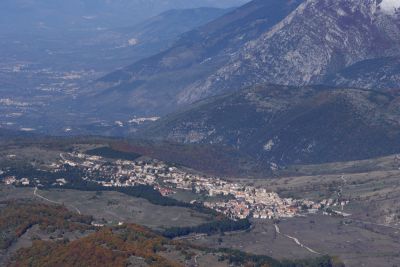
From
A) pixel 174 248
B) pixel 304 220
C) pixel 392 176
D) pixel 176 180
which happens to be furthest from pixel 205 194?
pixel 174 248

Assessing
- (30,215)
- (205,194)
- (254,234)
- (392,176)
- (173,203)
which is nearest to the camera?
(30,215)

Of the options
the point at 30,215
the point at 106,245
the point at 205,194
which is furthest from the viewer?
the point at 205,194

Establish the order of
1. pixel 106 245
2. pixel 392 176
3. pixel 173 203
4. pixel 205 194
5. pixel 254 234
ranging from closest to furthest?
pixel 106 245 → pixel 254 234 → pixel 173 203 → pixel 205 194 → pixel 392 176

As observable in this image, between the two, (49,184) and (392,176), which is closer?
(49,184)

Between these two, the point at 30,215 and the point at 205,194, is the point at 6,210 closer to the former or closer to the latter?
the point at 30,215

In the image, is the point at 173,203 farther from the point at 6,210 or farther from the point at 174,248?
the point at 174,248

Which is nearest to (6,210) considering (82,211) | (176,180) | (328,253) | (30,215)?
(30,215)
